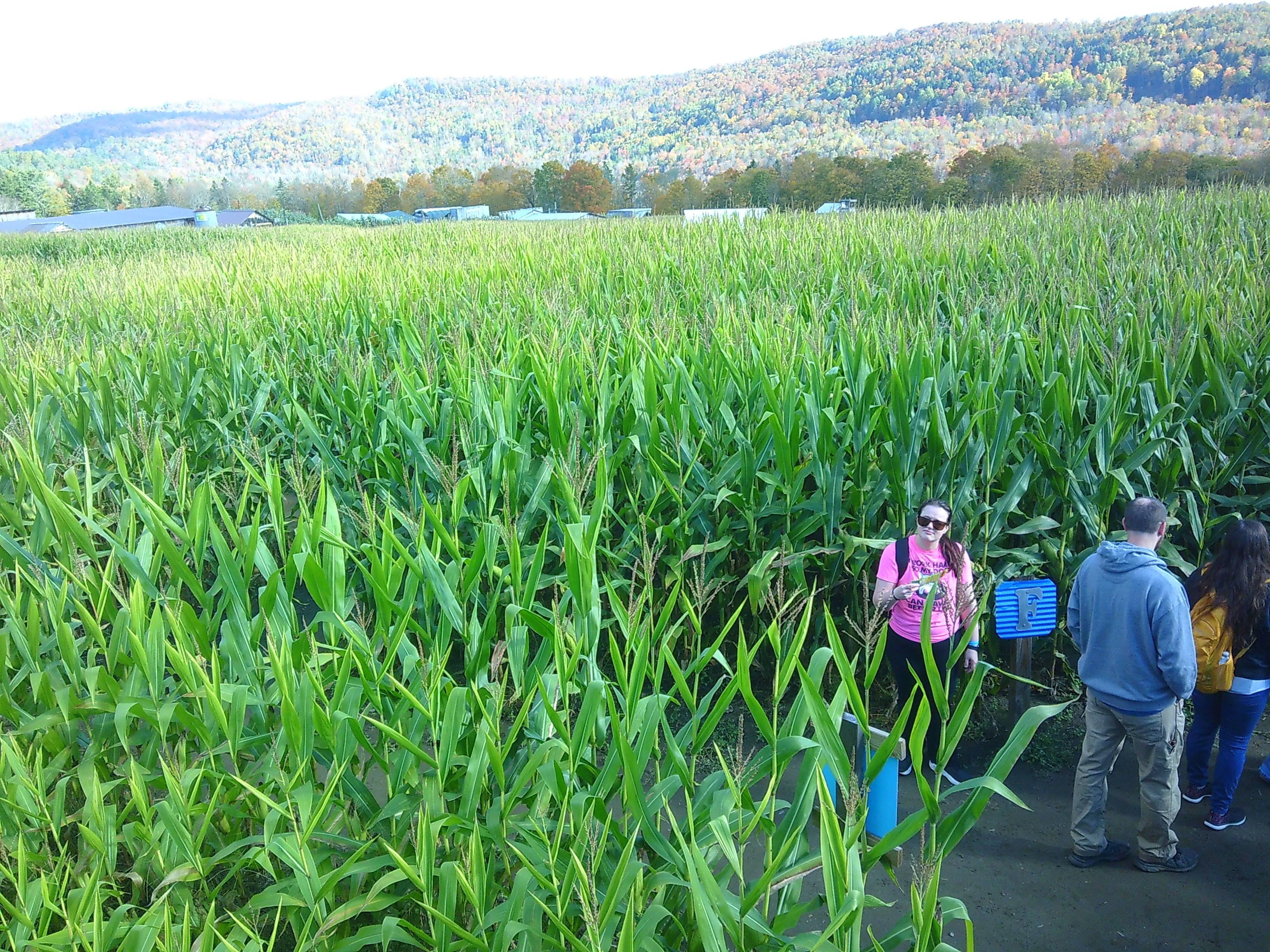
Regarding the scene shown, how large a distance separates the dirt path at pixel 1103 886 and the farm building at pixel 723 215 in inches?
546

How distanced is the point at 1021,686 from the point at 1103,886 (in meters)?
1.01

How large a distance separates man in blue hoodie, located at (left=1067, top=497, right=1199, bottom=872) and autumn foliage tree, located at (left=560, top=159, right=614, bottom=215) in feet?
198

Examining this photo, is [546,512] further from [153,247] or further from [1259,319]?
[153,247]

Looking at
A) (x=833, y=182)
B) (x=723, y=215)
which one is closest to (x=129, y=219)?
(x=833, y=182)

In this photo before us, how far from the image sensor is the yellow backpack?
304cm

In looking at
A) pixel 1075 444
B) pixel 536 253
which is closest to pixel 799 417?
pixel 1075 444

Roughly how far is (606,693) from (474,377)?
318cm

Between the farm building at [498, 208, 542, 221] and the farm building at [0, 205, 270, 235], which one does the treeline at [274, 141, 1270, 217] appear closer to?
the farm building at [498, 208, 542, 221]

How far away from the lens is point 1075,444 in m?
4.00

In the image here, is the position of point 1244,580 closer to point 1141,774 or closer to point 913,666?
point 1141,774

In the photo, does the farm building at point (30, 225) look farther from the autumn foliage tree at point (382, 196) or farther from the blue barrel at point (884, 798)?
the blue barrel at point (884, 798)

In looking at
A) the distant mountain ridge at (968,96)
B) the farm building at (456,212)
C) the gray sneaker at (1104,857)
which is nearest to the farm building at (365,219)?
the farm building at (456,212)

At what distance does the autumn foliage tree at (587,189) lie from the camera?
60.1 m

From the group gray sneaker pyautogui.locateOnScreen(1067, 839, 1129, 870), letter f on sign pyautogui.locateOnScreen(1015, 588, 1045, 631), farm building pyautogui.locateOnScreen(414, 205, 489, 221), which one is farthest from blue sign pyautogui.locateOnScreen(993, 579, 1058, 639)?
farm building pyautogui.locateOnScreen(414, 205, 489, 221)
